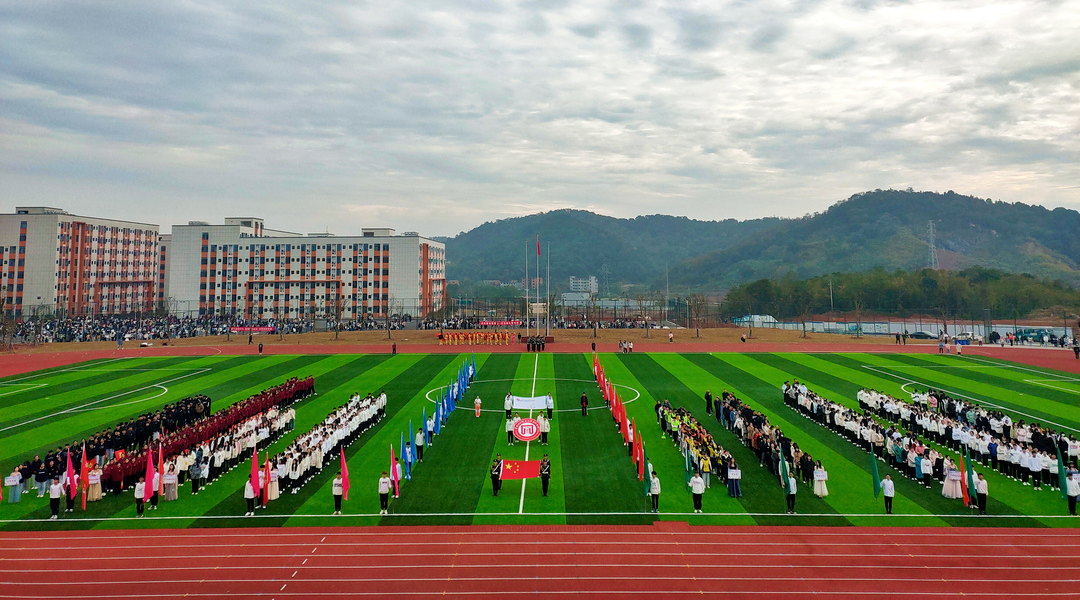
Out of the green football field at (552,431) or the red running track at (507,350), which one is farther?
the red running track at (507,350)

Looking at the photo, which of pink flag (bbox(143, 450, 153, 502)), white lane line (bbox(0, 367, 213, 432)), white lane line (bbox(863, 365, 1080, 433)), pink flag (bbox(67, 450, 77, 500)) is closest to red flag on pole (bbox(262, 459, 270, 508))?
pink flag (bbox(143, 450, 153, 502))

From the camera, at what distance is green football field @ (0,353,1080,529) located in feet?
55.5

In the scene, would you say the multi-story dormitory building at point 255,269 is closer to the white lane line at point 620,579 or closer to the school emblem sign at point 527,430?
the school emblem sign at point 527,430

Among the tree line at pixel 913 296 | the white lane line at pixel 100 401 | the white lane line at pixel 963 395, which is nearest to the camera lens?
the white lane line at pixel 963 395

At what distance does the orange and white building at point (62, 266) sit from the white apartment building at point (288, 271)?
38.4 ft

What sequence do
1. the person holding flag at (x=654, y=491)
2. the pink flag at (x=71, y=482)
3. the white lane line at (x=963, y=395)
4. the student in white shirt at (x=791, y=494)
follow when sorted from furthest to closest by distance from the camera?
the white lane line at (x=963, y=395) < the pink flag at (x=71, y=482) < the person holding flag at (x=654, y=491) < the student in white shirt at (x=791, y=494)

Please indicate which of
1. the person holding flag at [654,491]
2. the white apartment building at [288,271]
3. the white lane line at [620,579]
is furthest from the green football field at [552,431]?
the white apartment building at [288,271]

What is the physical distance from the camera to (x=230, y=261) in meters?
113

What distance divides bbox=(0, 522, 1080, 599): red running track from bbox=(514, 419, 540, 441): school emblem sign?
6880 mm

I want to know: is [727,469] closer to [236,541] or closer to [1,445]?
[236,541]

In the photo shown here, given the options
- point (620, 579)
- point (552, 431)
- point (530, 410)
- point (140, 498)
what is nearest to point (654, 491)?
point (620, 579)

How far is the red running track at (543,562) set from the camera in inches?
501

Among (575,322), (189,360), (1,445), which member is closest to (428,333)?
(575,322)

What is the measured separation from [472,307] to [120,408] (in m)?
74.9
